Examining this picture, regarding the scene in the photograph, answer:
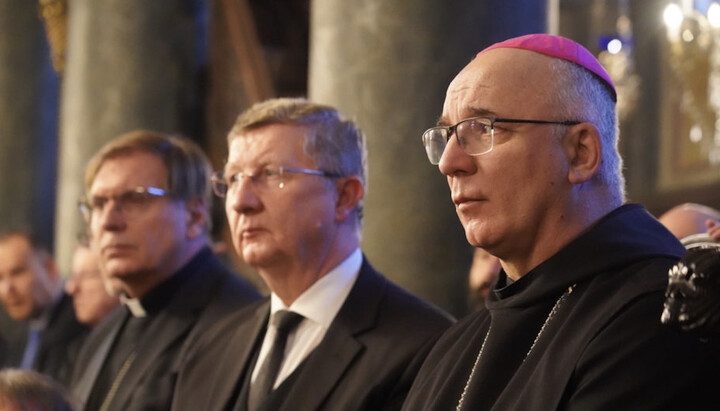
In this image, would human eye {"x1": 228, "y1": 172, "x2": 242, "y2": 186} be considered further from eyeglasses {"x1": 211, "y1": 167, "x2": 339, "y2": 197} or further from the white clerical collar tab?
the white clerical collar tab

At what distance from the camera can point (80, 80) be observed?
28.0ft

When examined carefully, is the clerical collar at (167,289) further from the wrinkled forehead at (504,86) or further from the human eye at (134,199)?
the wrinkled forehead at (504,86)

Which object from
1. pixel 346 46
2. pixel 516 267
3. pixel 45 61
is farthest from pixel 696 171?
pixel 516 267

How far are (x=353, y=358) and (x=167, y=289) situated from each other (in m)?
1.65

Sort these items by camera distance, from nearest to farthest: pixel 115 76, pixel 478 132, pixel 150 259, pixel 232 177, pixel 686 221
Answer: pixel 478 132
pixel 232 177
pixel 686 221
pixel 150 259
pixel 115 76

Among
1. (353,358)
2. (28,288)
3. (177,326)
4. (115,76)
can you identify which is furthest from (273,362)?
(115,76)

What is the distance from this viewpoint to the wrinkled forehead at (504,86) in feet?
10.2

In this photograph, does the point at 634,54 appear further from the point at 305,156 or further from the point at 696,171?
the point at 305,156

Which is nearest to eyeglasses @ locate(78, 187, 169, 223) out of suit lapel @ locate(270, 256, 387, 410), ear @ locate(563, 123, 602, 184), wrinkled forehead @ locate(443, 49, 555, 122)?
suit lapel @ locate(270, 256, 387, 410)

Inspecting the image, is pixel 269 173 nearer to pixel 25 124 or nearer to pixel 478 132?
pixel 478 132

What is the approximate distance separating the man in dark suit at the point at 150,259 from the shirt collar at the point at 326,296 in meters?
0.93

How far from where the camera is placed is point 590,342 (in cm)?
267

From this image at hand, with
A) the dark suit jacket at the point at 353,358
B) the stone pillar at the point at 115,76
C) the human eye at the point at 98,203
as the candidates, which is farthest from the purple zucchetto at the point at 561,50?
the stone pillar at the point at 115,76

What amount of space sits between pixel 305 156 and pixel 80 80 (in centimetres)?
445
